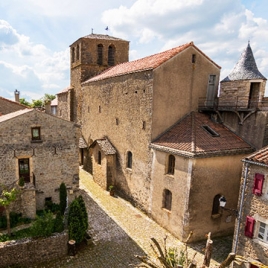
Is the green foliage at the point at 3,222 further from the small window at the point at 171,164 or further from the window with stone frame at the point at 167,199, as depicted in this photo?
the small window at the point at 171,164

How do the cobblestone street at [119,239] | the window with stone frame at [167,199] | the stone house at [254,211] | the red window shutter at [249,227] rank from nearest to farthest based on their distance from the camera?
1. the stone house at [254,211]
2. the red window shutter at [249,227]
3. the cobblestone street at [119,239]
4. the window with stone frame at [167,199]

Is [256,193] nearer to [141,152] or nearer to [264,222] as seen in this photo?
[264,222]

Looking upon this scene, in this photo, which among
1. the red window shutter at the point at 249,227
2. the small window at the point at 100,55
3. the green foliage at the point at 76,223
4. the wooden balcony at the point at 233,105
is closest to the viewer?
the red window shutter at the point at 249,227

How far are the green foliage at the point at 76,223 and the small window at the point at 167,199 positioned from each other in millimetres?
5879

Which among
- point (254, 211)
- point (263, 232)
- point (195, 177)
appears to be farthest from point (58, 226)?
point (263, 232)

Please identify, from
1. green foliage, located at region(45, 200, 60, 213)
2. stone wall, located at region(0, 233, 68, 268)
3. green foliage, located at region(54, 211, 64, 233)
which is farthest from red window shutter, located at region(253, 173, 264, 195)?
green foliage, located at region(45, 200, 60, 213)

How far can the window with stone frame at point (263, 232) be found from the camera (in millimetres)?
11516

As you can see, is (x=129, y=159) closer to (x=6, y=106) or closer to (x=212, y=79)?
(x=212, y=79)

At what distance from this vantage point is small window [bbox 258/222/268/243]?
11.5 metres

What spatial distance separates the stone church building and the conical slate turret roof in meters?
0.28

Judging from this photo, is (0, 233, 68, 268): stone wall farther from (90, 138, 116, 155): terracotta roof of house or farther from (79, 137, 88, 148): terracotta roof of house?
(79, 137, 88, 148): terracotta roof of house

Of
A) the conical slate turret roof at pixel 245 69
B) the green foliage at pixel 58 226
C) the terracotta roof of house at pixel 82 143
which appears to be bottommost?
the green foliage at pixel 58 226

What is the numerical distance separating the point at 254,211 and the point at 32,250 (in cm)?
1181

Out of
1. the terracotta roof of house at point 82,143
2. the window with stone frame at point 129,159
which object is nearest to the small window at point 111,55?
the terracotta roof of house at point 82,143
